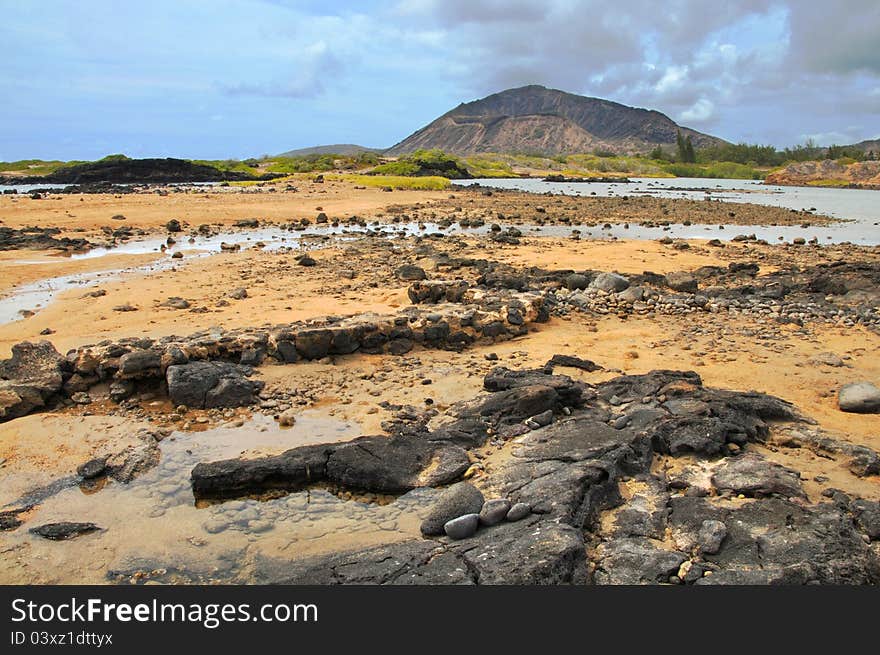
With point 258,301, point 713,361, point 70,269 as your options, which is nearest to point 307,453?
point 713,361

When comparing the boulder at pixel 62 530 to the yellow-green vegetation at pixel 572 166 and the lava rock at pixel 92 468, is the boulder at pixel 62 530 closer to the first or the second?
the lava rock at pixel 92 468

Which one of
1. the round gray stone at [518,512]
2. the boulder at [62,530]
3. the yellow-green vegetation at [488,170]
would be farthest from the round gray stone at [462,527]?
the yellow-green vegetation at [488,170]

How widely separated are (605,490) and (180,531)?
10.9 ft

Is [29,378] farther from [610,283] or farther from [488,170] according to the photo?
[488,170]

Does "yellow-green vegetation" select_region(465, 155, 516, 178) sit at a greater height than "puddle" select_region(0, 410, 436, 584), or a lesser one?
greater

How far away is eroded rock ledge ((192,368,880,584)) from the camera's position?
13.1 ft

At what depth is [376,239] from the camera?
71.1 ft

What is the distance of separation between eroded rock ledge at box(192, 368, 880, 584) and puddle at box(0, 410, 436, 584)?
23cm

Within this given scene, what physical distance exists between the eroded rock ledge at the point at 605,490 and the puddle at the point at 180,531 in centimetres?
23

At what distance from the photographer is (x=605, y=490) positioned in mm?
4988

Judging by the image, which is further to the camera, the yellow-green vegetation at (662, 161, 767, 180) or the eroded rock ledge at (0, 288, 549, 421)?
the yellow-green vegetation at (662, 161, 767, 180)

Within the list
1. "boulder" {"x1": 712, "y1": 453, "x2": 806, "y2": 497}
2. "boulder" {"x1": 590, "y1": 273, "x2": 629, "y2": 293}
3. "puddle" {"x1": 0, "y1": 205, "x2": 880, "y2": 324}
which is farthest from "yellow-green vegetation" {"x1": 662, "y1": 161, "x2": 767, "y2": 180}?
"boulder" {"x1": 712, "y1": 453, "x2": 806, "y2": 497}

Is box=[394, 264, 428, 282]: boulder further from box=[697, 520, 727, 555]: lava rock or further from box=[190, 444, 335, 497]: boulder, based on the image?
box=[697, 520, 727, 555]: lava rock

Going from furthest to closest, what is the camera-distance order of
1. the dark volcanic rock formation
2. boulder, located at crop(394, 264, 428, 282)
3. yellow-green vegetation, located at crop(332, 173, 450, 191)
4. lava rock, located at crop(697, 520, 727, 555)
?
the dark volcanic rock formation < yellow-green vegetation, located at crop(332, 173, 450, 191) < boulder, located at crop(394, 264, 428, 282) < lava rock, located at crop(697, 520, 727, 555)
